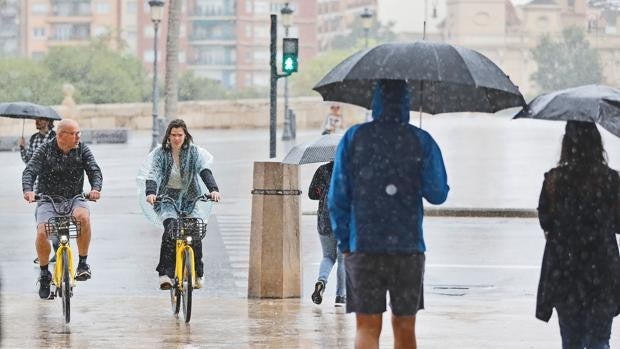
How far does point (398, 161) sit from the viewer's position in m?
8.00

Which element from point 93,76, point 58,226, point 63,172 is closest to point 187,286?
point 58,226

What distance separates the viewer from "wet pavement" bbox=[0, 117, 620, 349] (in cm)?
1157

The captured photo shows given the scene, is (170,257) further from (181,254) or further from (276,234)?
(276,234)

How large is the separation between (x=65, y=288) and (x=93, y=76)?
82.3 metres

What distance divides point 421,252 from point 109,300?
6.51 m

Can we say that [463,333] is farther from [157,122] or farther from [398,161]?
[157,122]

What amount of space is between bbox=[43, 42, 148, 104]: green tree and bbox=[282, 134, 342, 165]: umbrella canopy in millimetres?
77009

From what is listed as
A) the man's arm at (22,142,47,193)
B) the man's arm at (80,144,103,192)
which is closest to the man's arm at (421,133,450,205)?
the man's arm at (80,144,103,192)

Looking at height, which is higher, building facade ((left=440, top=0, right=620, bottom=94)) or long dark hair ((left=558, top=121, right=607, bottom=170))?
long dark hair ((left=558, top=121, right=607, bottom=170))

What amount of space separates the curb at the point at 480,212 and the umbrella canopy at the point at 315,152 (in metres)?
12.3

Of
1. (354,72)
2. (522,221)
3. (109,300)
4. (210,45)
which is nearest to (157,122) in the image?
(522,221)

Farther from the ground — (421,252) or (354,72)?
(354,72)

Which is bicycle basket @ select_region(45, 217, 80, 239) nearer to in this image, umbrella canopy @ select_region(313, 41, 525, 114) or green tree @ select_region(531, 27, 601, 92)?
umbrella canopy @ select_region(313, 41, 525, 114)

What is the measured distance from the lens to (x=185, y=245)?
12.5 metres
